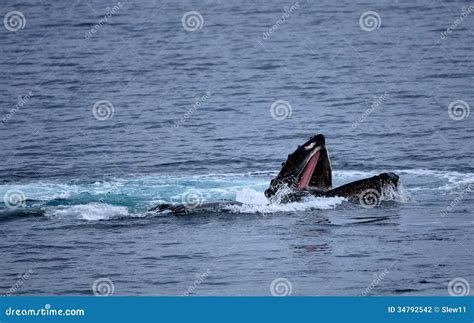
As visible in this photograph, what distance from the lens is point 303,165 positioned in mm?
36781

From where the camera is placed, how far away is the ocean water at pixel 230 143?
3009 cm

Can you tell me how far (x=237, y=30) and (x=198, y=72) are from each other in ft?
57.0

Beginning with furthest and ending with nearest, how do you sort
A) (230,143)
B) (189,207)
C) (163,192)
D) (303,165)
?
(230,143), (163,192), (303,165), (189,207)

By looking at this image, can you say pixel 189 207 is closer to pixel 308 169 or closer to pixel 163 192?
pixel 308 169

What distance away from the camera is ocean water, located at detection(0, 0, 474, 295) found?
98.7 feet

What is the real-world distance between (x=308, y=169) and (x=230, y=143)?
14.4 metres

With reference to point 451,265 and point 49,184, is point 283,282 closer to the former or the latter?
point 451,265

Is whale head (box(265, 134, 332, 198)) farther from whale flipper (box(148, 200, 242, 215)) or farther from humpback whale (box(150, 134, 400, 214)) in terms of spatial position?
whale flipper (box(148, 200, 242, 215))

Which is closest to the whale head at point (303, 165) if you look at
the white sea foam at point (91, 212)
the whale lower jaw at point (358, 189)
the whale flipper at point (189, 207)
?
the whale lower jaw at point (358, 189)

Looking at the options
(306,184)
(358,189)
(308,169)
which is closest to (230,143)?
(306,184)

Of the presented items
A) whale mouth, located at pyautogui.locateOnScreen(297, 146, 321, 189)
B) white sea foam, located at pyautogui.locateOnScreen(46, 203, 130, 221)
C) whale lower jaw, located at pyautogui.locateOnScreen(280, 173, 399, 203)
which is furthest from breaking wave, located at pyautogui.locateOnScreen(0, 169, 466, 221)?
whale mouth, located at pyautogui.locateOnScreen(297, 146, 321, 189)

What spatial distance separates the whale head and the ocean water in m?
0.73

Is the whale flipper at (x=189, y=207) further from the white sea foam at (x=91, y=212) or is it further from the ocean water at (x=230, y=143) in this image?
the white sea foam at (x=91, y=212)
